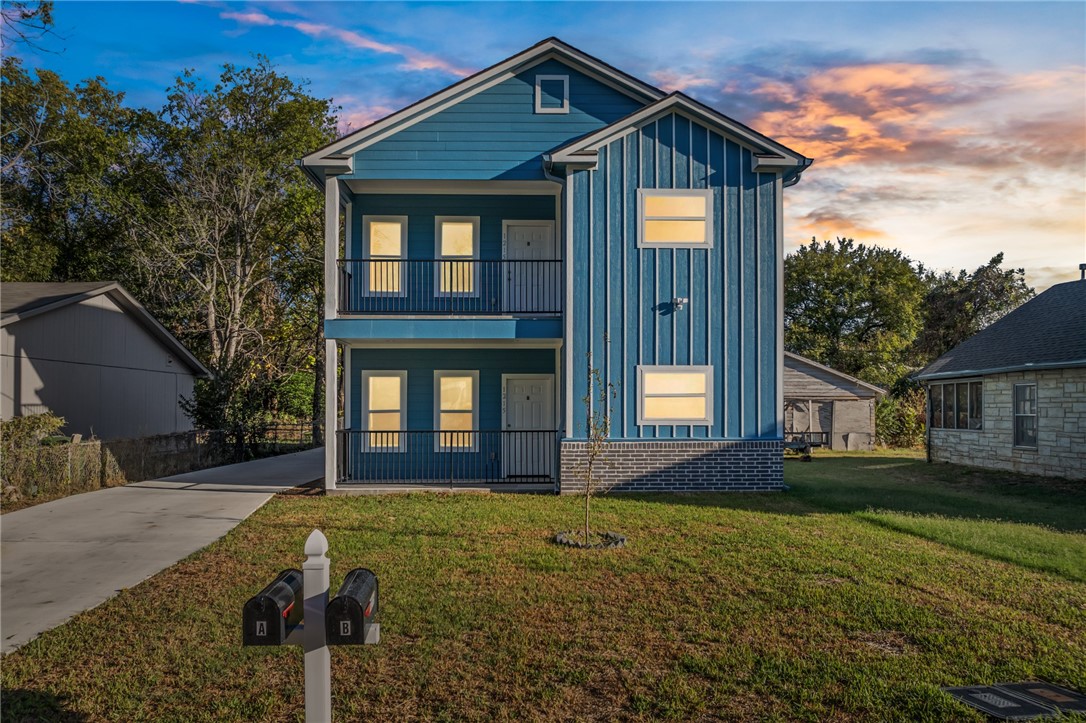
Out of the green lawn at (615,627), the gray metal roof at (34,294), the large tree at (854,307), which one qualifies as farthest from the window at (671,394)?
the large tree at (854,307)

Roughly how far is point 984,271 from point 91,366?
44395mm

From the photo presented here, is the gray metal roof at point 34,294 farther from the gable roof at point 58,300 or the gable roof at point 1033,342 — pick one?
the gable roof at point 1033,342

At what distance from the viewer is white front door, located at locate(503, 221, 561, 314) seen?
15.2 meters

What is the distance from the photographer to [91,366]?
2016 centimetres

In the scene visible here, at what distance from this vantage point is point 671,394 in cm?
1370

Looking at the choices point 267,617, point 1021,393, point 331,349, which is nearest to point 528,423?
point 331,349

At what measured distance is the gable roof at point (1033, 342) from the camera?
16281 mm

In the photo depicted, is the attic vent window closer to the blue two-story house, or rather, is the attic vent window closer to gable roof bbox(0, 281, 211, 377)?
the blue two-story house

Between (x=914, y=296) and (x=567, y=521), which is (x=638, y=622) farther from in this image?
(x=914, y=296)

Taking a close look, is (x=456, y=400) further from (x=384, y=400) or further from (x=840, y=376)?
(x=840, y=376)

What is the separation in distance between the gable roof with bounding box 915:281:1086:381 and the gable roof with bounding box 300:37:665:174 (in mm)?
10572

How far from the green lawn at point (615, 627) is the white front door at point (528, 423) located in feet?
16.6

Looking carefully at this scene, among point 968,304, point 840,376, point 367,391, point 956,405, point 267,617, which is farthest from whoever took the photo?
point 968,304

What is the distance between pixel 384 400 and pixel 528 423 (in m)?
3.14
